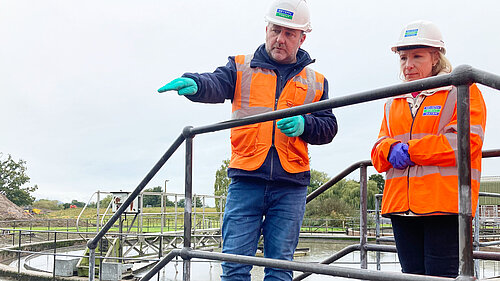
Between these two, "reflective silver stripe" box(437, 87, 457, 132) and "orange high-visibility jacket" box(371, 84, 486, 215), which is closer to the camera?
"orange high-visibility jacket" box(371, 84, 486, 215)

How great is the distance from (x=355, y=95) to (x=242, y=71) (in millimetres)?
949

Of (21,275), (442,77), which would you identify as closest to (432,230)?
(442,77)

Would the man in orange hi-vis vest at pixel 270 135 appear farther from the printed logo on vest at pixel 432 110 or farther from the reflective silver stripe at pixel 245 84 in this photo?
the printed logo on vest at pixel 432 110

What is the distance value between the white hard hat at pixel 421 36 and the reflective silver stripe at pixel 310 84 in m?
0.48

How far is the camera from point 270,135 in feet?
6.87

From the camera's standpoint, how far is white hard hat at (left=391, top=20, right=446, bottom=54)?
1835 millimetres

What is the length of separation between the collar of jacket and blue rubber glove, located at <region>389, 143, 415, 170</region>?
0.67 meters

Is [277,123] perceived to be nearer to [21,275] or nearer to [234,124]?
[234,124]

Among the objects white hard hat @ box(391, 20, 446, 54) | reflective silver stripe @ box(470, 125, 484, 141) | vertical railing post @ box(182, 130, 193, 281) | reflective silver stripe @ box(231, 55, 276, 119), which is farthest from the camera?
reflective silver stripe @ box(231, 55, 276, 119)

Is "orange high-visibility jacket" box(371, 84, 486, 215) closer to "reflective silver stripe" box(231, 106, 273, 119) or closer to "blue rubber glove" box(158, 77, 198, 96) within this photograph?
"reflective silver stripe" box(231, 106, 273, 119)

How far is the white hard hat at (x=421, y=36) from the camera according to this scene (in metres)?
1.83

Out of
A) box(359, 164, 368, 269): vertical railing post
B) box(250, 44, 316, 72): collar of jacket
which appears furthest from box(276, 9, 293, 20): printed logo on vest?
box(359, 164, 368, 269): vertical railing post

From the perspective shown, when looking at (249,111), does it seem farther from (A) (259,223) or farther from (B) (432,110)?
(B) (432,110)

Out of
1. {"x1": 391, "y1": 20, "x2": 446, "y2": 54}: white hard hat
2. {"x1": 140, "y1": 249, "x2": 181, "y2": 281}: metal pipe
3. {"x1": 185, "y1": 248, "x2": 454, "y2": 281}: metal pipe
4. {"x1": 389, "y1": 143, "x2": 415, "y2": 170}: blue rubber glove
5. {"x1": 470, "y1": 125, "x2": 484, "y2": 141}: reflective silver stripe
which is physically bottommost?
{"x1": 140, "y1": 249, "x2": 181, "y2": 281}: metal pipe
